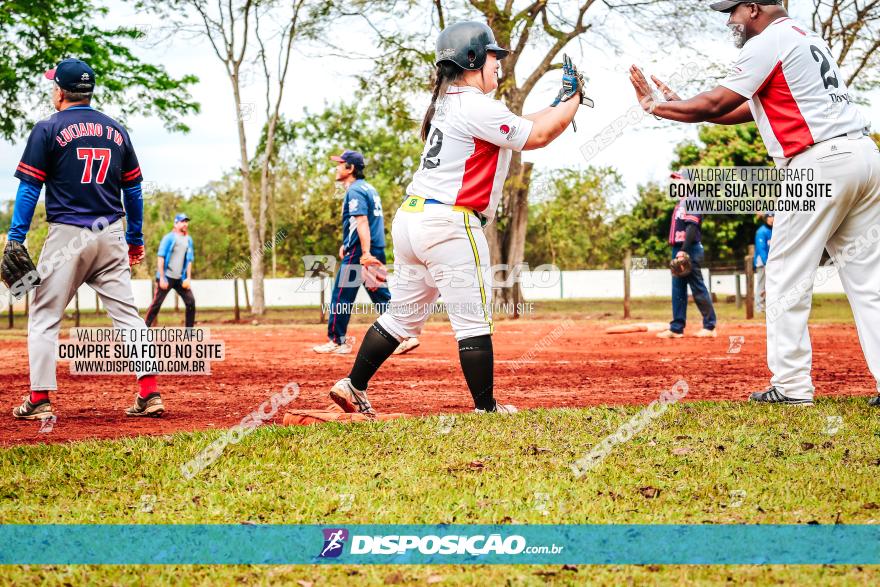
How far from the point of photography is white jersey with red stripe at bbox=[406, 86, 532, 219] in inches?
200

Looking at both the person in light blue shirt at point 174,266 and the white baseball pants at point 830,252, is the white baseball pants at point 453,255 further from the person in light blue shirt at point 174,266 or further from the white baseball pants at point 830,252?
the person in light blue shirt at point 174,266

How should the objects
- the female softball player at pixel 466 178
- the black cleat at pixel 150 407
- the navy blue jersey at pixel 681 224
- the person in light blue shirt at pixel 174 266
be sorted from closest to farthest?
the female softball player at pixel 466 178
the black cleat at pixel 150 407
the navy blue jersey at pixel 681 224
the person in light blue shirt at pixel 174 266

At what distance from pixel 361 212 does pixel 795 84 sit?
20.3 ft

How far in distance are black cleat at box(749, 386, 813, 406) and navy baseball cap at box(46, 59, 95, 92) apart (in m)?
4.97

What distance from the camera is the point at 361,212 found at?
422 inches

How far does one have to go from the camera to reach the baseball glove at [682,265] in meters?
12.5

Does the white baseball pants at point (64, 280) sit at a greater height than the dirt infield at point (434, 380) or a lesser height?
greater

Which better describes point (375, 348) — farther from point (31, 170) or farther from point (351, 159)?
point (351, 159)

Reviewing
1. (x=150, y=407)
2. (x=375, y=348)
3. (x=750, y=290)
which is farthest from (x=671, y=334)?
(x=150, y=407)

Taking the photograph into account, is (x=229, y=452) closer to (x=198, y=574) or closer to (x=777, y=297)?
(x=198, y=574)

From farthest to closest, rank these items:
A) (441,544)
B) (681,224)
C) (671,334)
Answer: (671,334), (681,224), (441,544)

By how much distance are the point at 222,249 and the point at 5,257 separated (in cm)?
5505

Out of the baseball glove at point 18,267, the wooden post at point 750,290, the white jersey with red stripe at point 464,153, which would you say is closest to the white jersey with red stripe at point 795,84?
the white jersey with red stripe at point 464,153

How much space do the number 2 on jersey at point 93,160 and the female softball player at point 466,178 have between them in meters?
2.19
